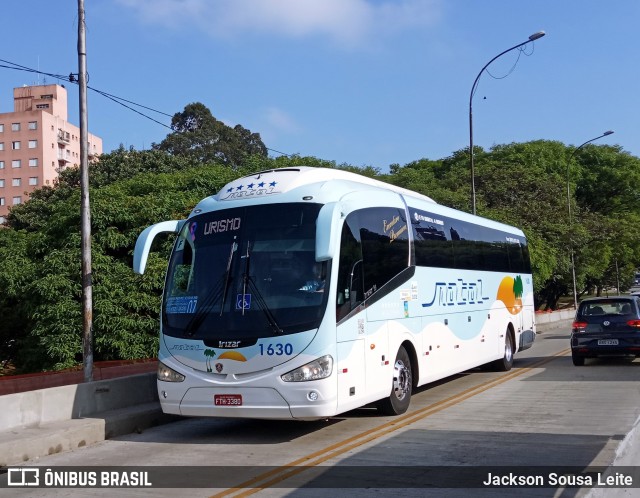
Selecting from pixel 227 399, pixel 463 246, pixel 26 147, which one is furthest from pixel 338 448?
pixel 26 147

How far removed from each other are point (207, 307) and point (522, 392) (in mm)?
6906

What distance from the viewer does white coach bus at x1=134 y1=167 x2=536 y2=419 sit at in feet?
30.9

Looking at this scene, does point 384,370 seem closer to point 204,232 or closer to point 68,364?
point 204,232

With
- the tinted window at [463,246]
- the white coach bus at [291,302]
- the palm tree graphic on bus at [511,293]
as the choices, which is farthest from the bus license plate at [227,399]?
the palm tree graphic on bus at [511,293]

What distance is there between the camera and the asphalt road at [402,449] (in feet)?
24.0

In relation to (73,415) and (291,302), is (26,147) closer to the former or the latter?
(73,415)

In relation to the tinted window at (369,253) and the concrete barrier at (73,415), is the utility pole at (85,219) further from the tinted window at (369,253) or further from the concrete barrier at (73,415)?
the tinted window at (369,253)

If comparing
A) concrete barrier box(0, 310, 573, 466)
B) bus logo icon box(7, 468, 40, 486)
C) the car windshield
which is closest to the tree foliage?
concrete barrier box(0, 310, 573, 466)

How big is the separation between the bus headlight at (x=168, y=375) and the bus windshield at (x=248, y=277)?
478 millimetres

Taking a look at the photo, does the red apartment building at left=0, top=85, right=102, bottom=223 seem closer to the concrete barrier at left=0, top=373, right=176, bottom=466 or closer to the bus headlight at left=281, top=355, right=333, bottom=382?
the concrete barrier at left=0, top=373, right=176, bottom=466

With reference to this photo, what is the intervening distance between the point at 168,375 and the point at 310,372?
7.08 ft

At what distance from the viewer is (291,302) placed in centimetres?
958

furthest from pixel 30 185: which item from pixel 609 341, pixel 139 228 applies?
pixel 609 341

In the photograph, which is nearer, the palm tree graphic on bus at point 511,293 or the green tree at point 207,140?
the palm tree graphic on bus at point 511,293
